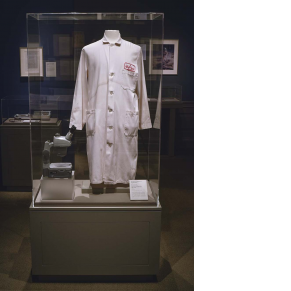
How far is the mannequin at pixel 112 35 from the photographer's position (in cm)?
273

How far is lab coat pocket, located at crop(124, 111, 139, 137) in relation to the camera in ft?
9.27

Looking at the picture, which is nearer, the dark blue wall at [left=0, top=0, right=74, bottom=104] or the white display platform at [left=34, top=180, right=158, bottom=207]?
the white display platform at [left=34, top=180, right=158, bottom=207]

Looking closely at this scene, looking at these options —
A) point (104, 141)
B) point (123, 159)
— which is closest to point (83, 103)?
point (104, 141)

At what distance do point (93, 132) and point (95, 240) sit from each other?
2.45ft

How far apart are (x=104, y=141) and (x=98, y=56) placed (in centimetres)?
58

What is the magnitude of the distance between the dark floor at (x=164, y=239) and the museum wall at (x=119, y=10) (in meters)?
0.43

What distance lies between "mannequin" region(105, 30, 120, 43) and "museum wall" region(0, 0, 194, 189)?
0.98m

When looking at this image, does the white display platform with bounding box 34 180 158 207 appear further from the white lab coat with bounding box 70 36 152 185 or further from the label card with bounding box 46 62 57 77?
the label card with bounding box 46 62 57 77

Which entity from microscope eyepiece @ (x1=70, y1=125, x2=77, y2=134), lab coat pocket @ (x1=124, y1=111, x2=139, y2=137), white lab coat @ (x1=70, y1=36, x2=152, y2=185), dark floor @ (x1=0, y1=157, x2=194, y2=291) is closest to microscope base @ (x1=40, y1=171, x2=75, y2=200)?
white lab coat @ (x1=70, y1=36, x2=152, y2=185)

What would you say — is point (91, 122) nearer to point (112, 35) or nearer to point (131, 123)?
point (131, 123)

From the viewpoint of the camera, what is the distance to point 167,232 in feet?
12.1

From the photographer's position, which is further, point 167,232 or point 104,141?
point 167,232

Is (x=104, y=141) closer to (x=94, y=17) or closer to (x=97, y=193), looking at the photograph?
(x=97, y=193)

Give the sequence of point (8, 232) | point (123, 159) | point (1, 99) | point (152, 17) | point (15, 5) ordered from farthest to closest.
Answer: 1. point (1, 99)
2. point (15, 5)
3. point (8, 232)
4. point (123, 159)
5. point (152, 17)
